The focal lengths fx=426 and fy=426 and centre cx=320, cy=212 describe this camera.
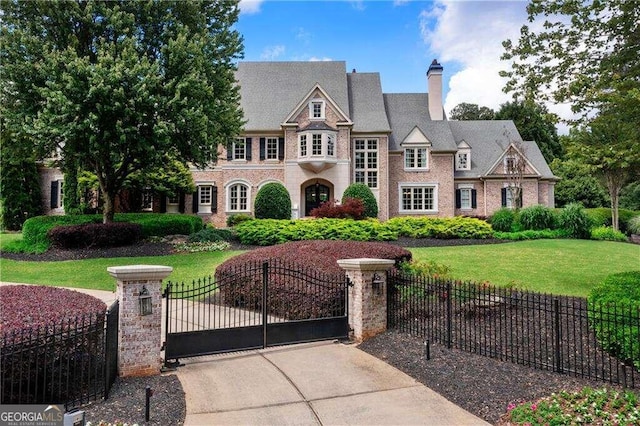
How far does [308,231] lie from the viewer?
61.8 ft

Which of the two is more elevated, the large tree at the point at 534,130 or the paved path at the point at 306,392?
the large tree at the point at 534,130

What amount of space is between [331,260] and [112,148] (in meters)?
10.4

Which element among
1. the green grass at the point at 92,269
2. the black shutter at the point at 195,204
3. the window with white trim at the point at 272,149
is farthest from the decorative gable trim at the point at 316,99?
the green grass at the point at 92,269

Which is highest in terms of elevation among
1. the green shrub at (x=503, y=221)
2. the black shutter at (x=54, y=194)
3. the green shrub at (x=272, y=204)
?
the black shutter at (x=54, y=194)

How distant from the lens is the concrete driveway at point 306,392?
5004 mm

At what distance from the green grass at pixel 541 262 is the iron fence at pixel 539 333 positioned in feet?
8.29

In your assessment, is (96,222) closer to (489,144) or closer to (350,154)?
(350,154)

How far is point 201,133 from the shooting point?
15641 mm

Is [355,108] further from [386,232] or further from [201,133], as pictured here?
[201,133]

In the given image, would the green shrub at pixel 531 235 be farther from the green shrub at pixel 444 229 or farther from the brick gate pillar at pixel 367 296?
the brick gate pillar at pixel 367 296

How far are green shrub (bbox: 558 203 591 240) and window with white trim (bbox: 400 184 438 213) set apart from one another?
924cm

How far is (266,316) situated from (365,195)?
20.3m

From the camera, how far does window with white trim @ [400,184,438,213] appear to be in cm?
3092

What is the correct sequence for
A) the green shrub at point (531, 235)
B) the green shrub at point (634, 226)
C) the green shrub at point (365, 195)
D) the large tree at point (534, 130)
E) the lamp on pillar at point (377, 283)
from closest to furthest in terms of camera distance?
the lamp on pillar at point (377, 283)
the green shrub at point (531, 235)
the green shrub at point (634, 226)
the green shrub at point (365, 195)
the large tree at point (534, 130)
